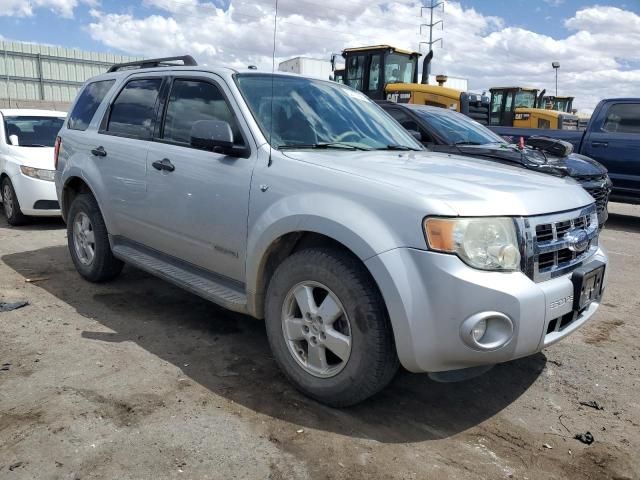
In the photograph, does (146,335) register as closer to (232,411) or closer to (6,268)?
(232,411)

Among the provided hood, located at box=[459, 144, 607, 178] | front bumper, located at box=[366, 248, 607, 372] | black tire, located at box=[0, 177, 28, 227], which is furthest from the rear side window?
hood, located at box=[459, 144, 607, 178]

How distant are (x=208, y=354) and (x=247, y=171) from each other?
124 centimetres

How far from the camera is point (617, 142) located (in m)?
9.35

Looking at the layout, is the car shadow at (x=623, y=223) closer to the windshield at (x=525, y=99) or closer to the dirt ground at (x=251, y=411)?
the dirt ground at (x=251, y=411)

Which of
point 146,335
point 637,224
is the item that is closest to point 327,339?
point 146,335

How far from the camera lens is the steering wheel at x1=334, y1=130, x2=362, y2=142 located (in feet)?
12.2

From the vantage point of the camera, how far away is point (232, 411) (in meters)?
3.01

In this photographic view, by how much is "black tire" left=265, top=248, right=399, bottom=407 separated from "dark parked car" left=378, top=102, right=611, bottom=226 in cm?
399

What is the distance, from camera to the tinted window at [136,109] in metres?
4.38

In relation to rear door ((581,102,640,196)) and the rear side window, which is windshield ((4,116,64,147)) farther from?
rear door ((581,102,640,196))

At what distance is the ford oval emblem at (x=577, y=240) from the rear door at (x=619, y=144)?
23.3 feet

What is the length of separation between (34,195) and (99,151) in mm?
3321

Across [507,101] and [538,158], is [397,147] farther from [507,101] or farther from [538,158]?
[507,101]

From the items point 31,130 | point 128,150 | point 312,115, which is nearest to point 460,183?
point 312,115
